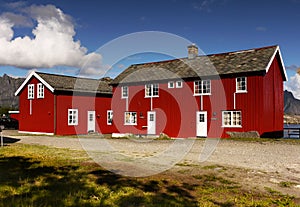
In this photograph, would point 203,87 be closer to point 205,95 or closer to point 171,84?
point 205,95

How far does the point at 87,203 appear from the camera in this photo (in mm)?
5477

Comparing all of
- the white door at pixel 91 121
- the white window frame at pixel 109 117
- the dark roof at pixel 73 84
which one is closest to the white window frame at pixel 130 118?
the white window frame at pixel 109 117

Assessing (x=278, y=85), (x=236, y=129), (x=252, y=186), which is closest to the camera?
(x=252, y=186)

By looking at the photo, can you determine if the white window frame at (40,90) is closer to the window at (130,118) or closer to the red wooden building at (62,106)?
the red wooden building at (62,106)

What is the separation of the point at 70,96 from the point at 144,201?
76.0 ft

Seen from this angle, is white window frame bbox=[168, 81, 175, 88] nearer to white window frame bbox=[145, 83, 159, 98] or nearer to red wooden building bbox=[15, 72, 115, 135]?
white window frame bbox=[145, 83, 159, 98]

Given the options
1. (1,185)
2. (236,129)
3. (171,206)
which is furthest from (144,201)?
(236,129)

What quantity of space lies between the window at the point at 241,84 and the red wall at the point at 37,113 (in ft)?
52.5

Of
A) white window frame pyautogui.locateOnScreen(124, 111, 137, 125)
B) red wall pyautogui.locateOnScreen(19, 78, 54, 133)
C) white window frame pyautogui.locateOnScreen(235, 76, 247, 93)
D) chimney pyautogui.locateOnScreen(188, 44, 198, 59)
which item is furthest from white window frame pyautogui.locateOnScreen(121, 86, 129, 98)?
white window frame pyautogui.locateOnScreen(235, 76, 247, 93)

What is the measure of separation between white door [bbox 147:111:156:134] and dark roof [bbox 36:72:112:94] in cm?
653

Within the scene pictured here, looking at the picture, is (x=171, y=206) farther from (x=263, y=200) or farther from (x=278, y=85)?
(x=278, y=85)

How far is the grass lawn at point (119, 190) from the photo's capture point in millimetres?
5621

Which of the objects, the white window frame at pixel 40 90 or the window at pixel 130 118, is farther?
the window at pixel 130 118

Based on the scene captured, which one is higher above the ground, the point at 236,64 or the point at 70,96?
the point at 236,64
